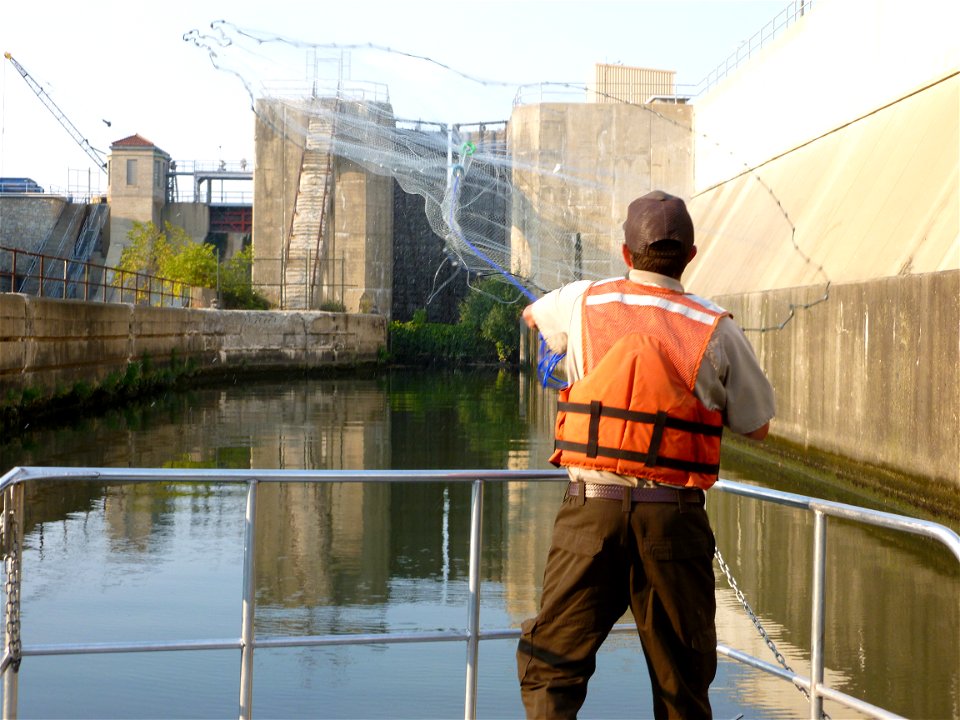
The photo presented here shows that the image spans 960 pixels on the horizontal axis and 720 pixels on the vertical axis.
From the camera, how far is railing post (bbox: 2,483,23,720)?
372 cm

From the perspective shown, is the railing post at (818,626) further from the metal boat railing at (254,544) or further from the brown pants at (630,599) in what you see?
the brown pants at (630,599)

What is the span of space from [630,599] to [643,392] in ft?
1.99

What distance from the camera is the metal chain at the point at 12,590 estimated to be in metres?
3.72

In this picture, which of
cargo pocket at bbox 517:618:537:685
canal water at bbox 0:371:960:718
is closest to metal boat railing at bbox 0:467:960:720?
cargo pocket at bbox 517:618:537:685

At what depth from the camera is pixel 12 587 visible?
375 centimetres

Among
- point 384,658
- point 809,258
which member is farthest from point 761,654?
point 809,258

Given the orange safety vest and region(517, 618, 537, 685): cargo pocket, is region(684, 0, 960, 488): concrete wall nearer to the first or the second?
the orange safety vest

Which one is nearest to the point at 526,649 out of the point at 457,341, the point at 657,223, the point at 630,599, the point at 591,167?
the point at 630,599

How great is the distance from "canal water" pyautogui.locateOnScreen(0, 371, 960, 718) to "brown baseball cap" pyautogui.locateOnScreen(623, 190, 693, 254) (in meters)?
3.31

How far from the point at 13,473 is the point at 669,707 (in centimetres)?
207

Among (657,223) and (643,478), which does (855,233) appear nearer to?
(657,223)

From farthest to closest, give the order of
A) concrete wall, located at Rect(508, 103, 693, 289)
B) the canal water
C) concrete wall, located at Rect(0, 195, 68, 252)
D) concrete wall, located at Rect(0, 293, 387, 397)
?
concrete wall, located at Rect(0, 195, 68, 252) < concrete wall, located at Rect(508, 103, 693, 289) < concrete wall, located at Rect(0, 293, 387, 397) < the canal water

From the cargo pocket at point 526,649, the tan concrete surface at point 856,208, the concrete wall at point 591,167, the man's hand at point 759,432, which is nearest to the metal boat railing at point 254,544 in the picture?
the man's hand at point 759,432

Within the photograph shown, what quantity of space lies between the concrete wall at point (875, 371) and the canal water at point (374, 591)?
72cm
